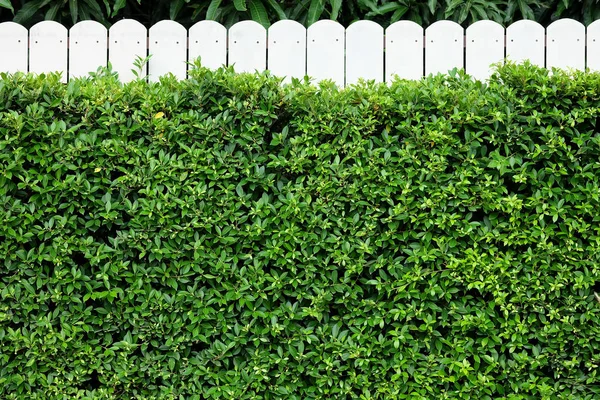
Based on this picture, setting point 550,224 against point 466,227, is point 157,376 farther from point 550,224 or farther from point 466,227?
point 550,224

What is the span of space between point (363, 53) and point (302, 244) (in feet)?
4.36

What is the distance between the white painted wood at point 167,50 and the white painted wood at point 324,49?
0.77 metres

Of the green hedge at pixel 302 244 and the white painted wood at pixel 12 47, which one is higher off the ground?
the white painted wood at pixel 12 47

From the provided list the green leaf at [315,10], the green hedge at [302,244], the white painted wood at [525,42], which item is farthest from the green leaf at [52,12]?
the white painted wood at [525,42]

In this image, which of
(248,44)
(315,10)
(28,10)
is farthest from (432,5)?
(28,10)

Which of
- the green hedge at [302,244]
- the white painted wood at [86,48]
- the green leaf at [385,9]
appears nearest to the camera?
the green hedge at [302,244]

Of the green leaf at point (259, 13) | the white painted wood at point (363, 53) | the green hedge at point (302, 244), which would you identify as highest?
the green leaf at point (259, 13)

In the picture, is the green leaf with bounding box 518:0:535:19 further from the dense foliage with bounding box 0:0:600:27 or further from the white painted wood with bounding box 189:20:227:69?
the white painted wood with bounding box 189:20:227:69

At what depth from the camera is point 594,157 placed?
135 inches

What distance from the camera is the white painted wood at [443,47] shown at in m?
3.96

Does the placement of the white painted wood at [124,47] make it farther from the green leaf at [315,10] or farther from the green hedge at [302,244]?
the green leaf at [315,10]

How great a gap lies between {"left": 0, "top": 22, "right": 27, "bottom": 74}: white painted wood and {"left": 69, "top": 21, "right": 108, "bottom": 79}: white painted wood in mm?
297

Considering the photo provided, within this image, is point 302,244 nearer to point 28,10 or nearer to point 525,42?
point 525,42

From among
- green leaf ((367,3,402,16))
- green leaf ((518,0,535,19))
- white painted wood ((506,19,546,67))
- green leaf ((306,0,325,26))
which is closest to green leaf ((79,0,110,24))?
green leaf ((306,0,325,26))
